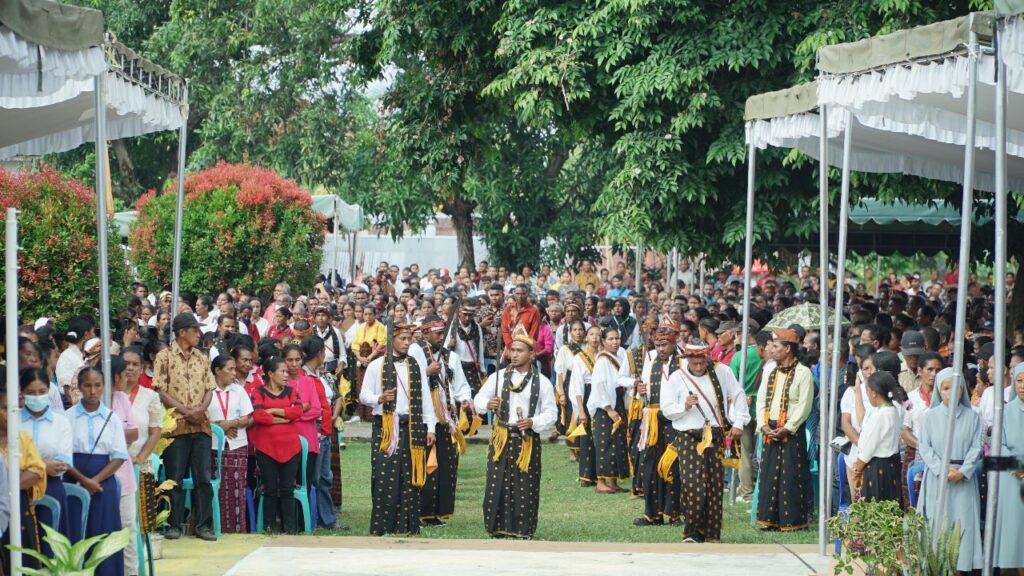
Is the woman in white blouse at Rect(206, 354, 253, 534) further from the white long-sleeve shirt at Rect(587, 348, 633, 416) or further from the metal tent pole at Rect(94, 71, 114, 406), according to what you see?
the white long-sleeve shirt at Rect(587, 348, 633, 416)

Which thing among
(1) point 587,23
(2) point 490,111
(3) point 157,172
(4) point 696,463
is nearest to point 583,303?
(2) point 490,111

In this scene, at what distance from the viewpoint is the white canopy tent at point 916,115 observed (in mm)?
8219

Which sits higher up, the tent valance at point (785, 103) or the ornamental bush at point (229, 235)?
the tent valance at point (785, 103)

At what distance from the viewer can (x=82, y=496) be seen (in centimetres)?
862

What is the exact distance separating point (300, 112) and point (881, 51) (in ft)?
76.4

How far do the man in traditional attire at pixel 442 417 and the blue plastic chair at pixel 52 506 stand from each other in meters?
4.75

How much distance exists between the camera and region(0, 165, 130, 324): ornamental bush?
15.2 m

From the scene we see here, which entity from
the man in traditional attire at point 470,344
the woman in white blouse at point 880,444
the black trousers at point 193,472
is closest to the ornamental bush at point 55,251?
the black trousers at point 193,472

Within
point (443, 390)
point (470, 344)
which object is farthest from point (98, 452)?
point (470, 344)

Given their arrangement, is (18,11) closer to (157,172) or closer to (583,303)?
(583,303)

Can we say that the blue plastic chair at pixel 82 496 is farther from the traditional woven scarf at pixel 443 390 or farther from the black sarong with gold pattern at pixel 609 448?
the black sarong with gold pattern at pixel 609 448

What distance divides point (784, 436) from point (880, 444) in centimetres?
232

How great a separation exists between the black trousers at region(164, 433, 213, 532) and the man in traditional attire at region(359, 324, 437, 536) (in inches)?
52.5

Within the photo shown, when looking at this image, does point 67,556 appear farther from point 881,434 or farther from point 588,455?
point 588,455
